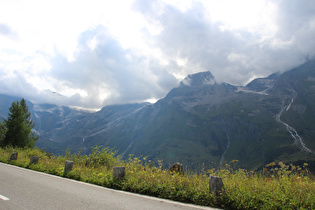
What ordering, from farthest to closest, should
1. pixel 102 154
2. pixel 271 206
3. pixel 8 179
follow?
pixel 102 154 < pixel 8 179 < pixel 271 206

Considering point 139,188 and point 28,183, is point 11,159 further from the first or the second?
point 139,188

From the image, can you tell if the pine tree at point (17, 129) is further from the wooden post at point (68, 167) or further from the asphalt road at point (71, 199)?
the asphalt road at point (71, 199)

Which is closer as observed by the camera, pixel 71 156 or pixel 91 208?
pixel 91 208

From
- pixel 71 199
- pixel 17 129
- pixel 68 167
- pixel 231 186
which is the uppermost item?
pixel 17 129

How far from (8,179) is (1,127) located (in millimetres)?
42624

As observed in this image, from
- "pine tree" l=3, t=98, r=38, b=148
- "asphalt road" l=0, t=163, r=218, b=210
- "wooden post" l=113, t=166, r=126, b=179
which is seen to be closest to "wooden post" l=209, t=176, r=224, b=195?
"asphalt road" l=0, t=163, r=218, b=210

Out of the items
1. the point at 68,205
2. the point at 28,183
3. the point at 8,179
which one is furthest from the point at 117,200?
the point at 8,179

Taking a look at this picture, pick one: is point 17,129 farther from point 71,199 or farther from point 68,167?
point 71,199

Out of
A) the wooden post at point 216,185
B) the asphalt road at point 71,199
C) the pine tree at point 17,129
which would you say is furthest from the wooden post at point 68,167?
the pine tree at point 17,129

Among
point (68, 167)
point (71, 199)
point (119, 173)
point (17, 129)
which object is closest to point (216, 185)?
point (119, 173)

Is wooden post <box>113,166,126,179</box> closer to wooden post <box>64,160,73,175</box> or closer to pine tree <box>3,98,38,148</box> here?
wooden post <box>64,160,73,175</box>

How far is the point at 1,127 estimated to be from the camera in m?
43.0

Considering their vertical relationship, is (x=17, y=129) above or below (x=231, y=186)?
above

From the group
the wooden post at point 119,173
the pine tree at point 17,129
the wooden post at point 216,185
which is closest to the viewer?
the wooden post at point 216,185
